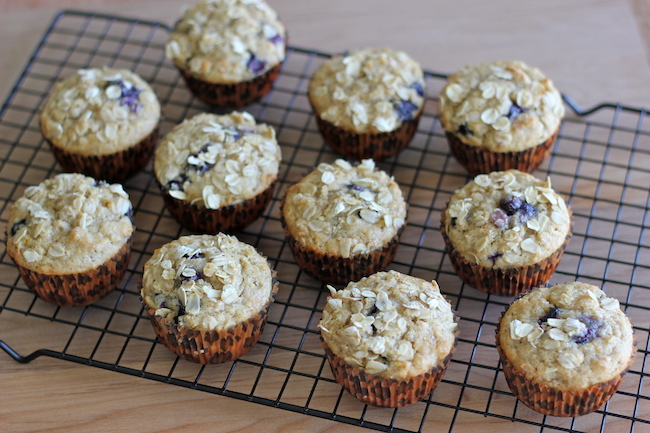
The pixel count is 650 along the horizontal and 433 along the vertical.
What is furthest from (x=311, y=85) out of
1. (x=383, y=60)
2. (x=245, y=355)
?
(x=245, y=355)

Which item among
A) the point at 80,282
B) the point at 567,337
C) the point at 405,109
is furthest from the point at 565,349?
the point at 80,282

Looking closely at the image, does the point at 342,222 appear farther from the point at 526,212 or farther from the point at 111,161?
the point at 111,161

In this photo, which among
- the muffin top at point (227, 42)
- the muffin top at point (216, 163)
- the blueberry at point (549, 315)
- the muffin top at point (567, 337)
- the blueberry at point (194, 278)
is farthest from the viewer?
the muffin top at point (227, 42)

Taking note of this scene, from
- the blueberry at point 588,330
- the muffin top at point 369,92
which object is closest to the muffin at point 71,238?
the muffin top at point 369,92

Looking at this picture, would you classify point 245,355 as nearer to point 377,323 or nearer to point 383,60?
point 377,323

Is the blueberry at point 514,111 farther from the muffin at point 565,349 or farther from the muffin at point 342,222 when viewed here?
the muffin at point 565,349
